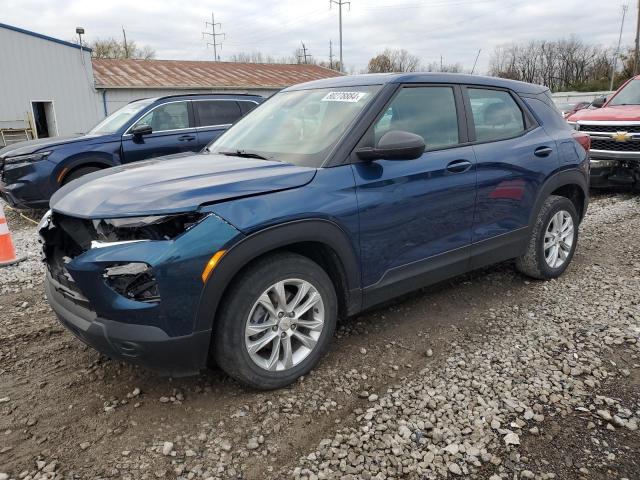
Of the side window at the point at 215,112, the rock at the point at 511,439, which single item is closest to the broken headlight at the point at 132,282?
the rock at the point at 511,439

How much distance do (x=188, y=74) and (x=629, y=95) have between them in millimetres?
20687

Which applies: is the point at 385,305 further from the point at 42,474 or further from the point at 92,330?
the point at 42,474

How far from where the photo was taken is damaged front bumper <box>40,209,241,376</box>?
2.37 m

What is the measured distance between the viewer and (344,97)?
3441 mm

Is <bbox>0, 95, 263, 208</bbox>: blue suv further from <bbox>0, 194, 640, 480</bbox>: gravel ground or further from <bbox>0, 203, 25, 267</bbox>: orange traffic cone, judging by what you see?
<bbox>0, 194, 640, 480</bbox>: gravel ground

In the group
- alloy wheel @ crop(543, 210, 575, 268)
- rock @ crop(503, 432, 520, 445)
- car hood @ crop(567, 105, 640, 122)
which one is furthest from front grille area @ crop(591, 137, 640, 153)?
rock @ crop(503, 432, 520, 445)

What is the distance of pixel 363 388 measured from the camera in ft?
9.73

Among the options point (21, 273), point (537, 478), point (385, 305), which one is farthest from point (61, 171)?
point (537, 478)

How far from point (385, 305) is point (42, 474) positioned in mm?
2600

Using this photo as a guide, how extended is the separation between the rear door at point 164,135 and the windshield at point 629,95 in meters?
7.94

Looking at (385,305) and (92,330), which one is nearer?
(92,330)

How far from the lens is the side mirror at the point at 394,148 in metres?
2.95

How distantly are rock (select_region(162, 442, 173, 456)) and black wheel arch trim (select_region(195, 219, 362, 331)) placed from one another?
0.59 meters

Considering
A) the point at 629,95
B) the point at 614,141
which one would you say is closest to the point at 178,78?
the point at 629,95
